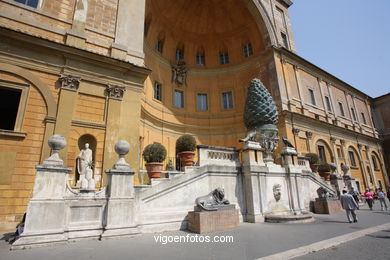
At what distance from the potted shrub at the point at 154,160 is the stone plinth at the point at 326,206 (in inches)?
326

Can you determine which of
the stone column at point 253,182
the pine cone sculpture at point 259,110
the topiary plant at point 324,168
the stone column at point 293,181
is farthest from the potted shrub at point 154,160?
the topiary plant at point 324,168

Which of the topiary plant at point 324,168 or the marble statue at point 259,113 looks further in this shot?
the topiary plant at point 324,168

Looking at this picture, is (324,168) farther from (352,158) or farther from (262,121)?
(352,158)

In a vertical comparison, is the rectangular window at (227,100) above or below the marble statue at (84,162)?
above

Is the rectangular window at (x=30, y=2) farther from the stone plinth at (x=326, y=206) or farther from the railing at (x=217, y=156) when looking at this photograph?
the stone plinth at (x=326, y=206)

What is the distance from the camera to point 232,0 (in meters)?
21.8

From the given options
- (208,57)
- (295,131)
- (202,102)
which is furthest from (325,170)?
(208,57)

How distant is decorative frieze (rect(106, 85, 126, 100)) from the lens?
11023 millimetres

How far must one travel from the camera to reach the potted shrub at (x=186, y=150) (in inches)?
350

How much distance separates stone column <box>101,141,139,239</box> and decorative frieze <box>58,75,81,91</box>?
6072 mm

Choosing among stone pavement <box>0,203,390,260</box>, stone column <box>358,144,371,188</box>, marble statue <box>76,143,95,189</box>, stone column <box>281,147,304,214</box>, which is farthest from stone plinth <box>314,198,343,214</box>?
stone column <box>358,144,371,188</box>

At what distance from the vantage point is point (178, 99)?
21141 millimetres

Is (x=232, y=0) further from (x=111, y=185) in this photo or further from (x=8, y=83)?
(x=111, y=185)

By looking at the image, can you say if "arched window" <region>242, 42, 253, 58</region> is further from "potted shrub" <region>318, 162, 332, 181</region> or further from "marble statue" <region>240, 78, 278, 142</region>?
"potted shrub" <region>318, 162, 332, 181</region>
